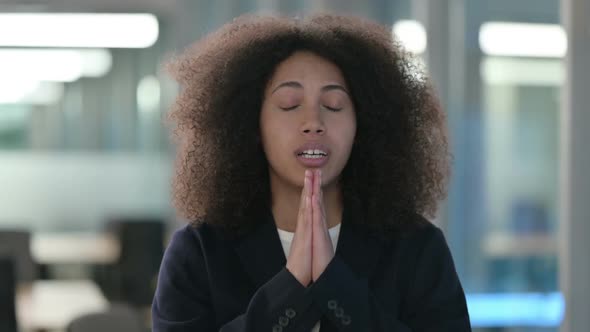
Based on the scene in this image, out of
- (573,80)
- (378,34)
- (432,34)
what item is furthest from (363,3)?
(378,34)

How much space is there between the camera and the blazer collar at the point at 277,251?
1.81 meters

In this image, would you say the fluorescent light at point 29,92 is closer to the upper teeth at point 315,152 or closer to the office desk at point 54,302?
the office desk at point 54,302

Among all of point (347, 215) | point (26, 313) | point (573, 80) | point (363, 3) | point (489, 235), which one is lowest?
point (26, 313)

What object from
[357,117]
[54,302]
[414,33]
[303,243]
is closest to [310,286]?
[303,243]

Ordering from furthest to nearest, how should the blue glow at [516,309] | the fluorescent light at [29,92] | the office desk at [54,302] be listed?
the fluorescent light at [29,92] < the office desk at [54,302] < the blue glow at [516,309]

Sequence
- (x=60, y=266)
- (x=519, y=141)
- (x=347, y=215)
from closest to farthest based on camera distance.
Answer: (x=347, y=215) → (x=519, y=141) → (x=60, y=266)

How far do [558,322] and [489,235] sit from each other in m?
0.60

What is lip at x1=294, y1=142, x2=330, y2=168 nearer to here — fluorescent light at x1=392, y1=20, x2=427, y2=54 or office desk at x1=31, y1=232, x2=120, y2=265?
fluorescent light at x1=392, y1=20, x2=427, y2=54

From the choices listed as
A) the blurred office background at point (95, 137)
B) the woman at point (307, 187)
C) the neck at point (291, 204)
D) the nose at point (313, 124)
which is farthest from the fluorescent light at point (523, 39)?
the nose at point (313, 124)

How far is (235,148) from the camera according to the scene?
1.91 meters

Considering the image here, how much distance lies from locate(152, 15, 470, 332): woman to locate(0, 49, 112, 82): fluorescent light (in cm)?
379

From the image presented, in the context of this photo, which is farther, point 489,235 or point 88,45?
point 88,45

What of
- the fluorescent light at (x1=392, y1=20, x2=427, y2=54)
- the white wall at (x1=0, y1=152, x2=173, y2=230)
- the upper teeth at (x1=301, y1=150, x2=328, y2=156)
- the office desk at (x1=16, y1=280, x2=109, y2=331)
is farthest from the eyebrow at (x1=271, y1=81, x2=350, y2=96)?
the white wall at (x1=0, y1=152, x2=173, y2=230)

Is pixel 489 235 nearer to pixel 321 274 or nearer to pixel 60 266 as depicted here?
pixel 60 266
